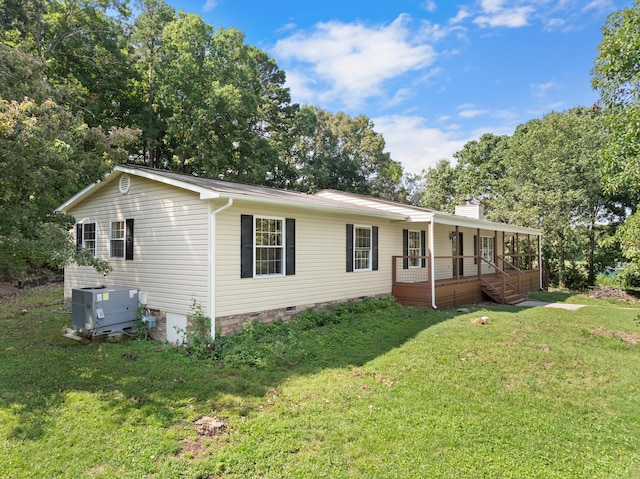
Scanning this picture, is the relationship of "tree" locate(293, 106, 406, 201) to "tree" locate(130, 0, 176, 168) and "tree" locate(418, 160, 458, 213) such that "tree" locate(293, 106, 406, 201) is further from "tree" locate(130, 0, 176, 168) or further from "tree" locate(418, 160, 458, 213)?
"tree" locate(130, 0, 176, 168)

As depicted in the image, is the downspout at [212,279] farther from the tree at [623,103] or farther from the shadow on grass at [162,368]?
the tree at [623,103]

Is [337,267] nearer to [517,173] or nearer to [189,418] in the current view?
[189,418]

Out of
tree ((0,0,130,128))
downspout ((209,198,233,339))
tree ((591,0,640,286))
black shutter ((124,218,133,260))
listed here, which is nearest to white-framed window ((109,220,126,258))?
black shutter ((124,218,133,260))

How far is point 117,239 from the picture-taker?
9469mm

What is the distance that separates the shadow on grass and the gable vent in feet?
11.4

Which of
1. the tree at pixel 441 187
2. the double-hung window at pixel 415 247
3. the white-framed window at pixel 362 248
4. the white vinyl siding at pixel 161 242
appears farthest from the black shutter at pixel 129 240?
the tree at pixel 441 187

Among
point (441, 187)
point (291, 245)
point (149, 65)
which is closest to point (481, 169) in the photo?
point (441, 187)

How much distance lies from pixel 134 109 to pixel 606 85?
21933 millimetres

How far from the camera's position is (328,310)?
31.5 feet

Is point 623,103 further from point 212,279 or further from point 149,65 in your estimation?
point 149,65

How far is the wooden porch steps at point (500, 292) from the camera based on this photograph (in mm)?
13336

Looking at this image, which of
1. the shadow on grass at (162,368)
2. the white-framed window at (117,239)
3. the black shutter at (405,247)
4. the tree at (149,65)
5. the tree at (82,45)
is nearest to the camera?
the shadow on grass at (162,368)

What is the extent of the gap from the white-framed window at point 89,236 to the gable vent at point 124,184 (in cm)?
182

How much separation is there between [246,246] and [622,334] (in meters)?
8.99
